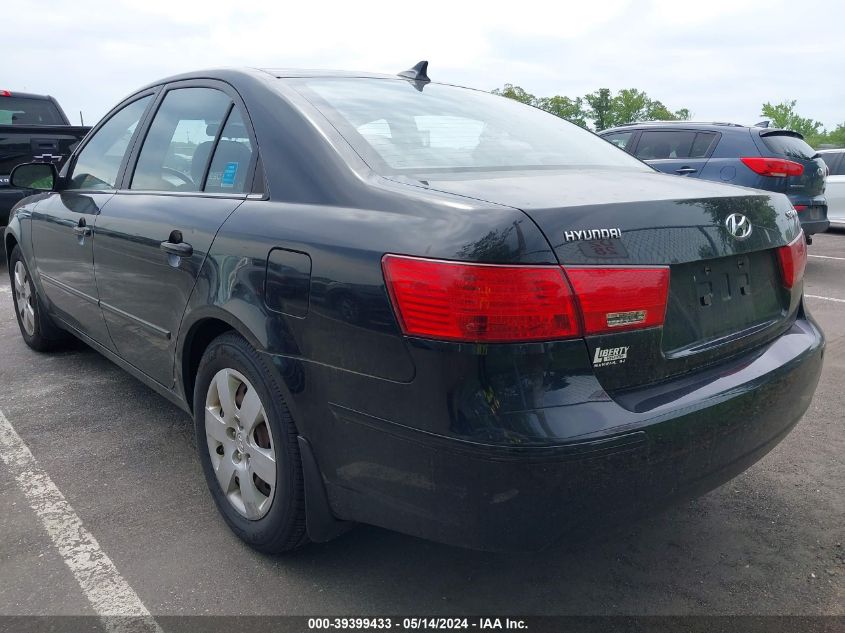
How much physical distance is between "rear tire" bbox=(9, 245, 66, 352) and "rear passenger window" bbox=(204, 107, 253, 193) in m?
2.48

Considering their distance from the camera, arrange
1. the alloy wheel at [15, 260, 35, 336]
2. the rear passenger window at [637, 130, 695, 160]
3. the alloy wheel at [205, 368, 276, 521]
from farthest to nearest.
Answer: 1. the rear passenger window at [637, 130, 695, 160]
2. the alloy wheel at [15, 260, 35, 336]
3. the alloy wheel at [205, 368, 276, 521]

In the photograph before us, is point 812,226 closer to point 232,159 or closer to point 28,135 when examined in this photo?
point 232,159

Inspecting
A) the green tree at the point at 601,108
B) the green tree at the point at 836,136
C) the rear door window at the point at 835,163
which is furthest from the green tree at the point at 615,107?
the rear door window at the point at 835,163

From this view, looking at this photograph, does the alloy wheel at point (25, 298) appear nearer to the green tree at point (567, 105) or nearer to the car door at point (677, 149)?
the car door at point (677, 149)

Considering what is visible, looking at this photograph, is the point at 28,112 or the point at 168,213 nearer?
the point at 168,213

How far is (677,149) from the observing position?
→ 8.58 metres

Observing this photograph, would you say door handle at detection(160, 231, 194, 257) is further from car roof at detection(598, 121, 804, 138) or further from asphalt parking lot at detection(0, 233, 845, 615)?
car roof at detection(598, 121, 804, 138)

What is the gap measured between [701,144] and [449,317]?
24.5ft

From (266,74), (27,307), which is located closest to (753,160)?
(266,74)

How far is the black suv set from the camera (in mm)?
7828

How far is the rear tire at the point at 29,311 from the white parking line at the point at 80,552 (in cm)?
148

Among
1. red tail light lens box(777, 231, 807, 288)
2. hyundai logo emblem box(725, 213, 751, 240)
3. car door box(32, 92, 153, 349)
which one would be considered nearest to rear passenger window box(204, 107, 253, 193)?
car door box(32, 92, 153, 349)

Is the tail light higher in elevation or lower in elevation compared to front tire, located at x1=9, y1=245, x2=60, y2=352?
higher

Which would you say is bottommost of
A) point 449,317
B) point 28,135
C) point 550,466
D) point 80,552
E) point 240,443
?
point 80,552
